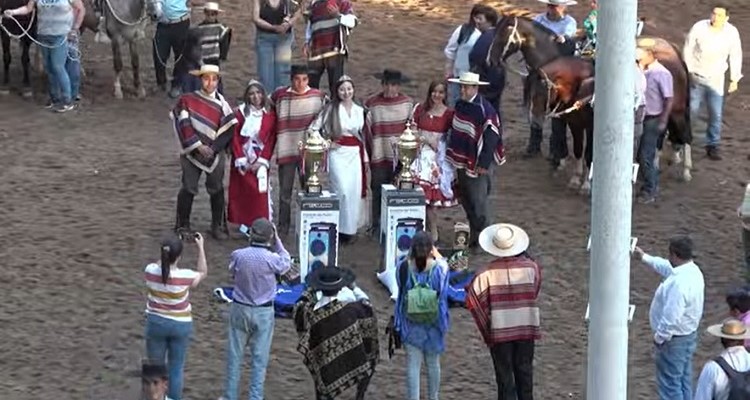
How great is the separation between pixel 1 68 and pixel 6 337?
8.31 m

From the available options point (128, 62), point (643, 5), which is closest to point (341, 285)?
point (128, 62)

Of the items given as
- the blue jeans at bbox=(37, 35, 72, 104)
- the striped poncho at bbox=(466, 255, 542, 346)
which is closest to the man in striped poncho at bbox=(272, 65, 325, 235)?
the striped poncho at bbox=(466, 255, 542, 346)

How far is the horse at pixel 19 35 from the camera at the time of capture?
2012 centimetres

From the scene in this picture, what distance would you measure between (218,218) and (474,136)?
2.52 metres

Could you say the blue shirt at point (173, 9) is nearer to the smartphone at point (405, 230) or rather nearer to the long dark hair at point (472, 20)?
the long dark hair at point (472, 20)

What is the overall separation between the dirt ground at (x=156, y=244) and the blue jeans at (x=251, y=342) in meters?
0.46

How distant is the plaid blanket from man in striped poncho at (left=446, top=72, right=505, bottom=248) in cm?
346

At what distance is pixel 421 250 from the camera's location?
12.3 meters

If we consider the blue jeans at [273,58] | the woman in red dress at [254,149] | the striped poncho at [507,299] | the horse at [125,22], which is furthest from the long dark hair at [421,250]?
the horse at [125,22]

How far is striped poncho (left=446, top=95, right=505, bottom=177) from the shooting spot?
15398 mm

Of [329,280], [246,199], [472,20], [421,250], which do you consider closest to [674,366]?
[421,250]

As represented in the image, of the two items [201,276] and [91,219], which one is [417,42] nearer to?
[91,219]

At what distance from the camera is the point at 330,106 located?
1557 centimetres

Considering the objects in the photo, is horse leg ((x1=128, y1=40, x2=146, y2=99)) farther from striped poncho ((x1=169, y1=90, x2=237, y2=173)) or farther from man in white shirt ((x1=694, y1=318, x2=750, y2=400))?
man in white shirt ((x1=694, y1=318, x2=750, y2=400))
